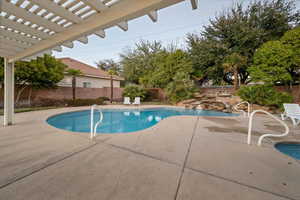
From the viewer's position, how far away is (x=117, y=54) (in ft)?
73.4

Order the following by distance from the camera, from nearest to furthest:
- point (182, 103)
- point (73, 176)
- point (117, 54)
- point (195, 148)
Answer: point (73, 176) → point (195, 148) → point (182, 103) → point (117, 54)

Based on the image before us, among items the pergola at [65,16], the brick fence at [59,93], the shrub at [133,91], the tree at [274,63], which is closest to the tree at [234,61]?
the tree at [274,63]

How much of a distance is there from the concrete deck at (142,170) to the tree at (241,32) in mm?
10896

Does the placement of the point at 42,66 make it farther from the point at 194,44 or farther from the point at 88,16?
the point at 194,44

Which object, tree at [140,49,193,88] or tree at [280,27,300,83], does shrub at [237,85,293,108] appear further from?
tree at [140,49,193,88]

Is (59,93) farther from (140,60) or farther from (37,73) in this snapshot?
(140,60)

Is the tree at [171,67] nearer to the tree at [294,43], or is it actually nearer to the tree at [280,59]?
the tree at [280,59]

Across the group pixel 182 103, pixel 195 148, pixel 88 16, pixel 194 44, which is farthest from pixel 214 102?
pixel 88 16

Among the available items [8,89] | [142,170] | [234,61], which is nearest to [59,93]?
[8,89]

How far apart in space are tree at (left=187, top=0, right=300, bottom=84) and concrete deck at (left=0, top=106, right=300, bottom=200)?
35.7ft

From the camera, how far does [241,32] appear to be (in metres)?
10.5

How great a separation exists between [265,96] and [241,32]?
20.1ft

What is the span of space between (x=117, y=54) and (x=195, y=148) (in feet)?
75.3

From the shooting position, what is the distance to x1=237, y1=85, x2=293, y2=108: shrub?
25.1 ft
